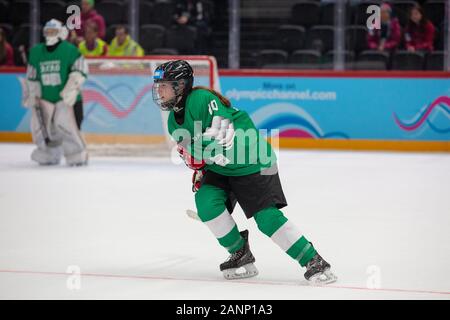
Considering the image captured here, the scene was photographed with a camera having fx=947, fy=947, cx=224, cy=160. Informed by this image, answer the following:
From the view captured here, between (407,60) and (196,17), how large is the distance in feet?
8.28

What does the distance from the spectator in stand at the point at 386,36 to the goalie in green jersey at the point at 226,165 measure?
6.96m

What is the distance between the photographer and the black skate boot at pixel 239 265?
3.97 metres

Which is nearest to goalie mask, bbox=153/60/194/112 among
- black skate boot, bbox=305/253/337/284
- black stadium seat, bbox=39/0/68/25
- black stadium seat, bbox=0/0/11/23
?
black skate boot, bbox=305/253/337/284

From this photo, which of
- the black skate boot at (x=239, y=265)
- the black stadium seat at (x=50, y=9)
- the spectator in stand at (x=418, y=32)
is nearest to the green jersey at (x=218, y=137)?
the black skate boot at (x=239, y=265)

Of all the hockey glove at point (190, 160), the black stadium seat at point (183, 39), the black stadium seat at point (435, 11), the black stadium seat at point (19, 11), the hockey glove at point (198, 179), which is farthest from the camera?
the black stadium seat at point (19, 11)

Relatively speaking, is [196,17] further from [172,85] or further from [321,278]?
[321,278]

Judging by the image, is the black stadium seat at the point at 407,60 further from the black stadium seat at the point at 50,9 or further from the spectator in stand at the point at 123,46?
the black stadium seat at the point at 50,9

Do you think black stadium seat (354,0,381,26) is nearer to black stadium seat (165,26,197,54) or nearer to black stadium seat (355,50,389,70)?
black stadium seat (355,50,389,70)

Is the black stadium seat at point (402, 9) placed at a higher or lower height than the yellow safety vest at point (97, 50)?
higher

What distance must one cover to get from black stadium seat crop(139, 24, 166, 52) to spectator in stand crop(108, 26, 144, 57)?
36cm

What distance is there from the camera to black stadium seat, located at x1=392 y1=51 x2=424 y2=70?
1059 cm
